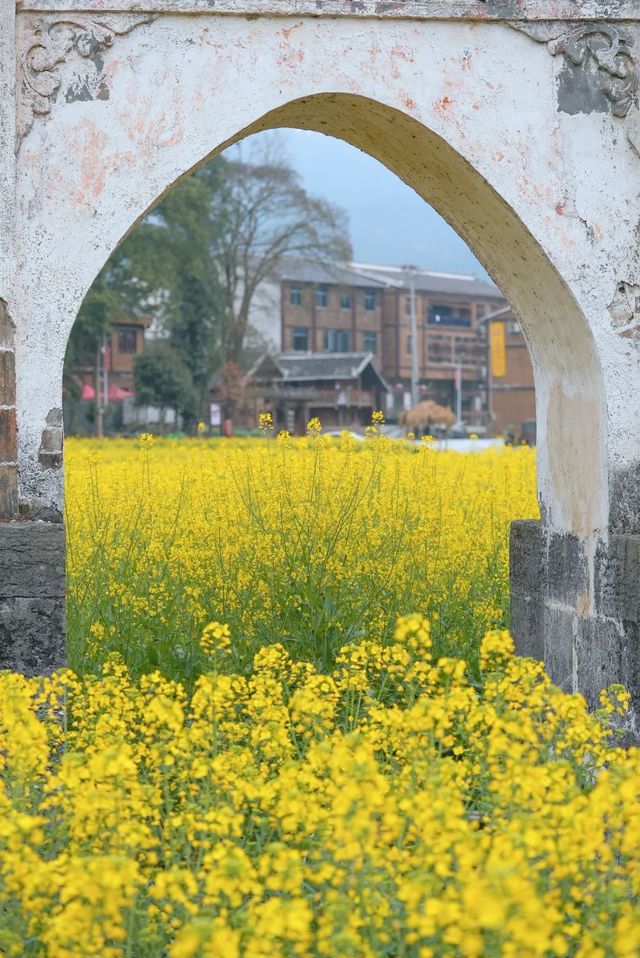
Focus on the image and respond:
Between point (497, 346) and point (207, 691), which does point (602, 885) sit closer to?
point (207, 691)

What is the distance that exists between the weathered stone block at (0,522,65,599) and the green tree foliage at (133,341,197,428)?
35.5 metres

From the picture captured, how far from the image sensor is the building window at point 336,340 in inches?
2753

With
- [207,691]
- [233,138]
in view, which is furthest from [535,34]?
[207,691]

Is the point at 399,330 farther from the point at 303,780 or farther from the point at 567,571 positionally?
the point at 303,780

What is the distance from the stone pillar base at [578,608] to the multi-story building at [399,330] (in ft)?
197

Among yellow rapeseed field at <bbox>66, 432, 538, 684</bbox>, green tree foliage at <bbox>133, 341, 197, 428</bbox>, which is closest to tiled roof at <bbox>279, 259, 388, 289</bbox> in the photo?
green tree foliage at <bbox>133, 341, 197, 428</bbox>

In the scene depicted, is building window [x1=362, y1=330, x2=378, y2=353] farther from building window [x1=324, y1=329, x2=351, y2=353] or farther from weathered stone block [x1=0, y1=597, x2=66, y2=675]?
weathered stone block [x1=0, y1=597, x2=66, y2=675]

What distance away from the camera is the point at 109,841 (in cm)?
363

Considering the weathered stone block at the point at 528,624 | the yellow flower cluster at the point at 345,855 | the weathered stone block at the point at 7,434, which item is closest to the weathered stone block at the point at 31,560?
the weathered stone block at the point at 7,434

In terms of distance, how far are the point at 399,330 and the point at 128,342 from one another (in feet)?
59.9

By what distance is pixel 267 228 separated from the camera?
162 ft

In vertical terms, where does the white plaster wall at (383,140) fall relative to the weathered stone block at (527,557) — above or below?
above

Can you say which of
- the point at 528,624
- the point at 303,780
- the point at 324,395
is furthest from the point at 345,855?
the point at 324,395

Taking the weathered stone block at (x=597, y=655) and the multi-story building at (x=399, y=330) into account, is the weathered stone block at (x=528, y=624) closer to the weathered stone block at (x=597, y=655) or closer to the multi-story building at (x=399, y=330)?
the weathered stone block at (x=597, y=655)
